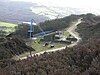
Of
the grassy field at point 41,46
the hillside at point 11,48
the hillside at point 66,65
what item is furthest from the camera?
the grassy field at point 41,46

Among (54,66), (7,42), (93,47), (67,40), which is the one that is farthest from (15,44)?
(54,66)

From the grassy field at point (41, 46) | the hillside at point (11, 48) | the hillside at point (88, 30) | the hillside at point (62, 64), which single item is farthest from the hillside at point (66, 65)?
the hillside at point (88, 30)

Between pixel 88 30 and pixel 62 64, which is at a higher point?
pixel 62 64

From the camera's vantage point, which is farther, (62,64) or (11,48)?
(11,48)

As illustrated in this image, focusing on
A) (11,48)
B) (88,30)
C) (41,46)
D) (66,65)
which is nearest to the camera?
(66,65)

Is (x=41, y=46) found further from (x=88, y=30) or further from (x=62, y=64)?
(x=62, y=64)

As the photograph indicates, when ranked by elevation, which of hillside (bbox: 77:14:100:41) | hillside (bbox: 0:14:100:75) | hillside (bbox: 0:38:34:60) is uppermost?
hillside (bbox: 0:14:100:75)

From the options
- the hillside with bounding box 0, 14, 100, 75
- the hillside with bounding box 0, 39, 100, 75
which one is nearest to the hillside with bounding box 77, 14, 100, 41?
the hillside with bounding box 0, 14, 100, 75

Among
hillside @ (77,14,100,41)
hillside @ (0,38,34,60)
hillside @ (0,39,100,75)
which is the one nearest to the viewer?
hillside @ (0,39,100,75)

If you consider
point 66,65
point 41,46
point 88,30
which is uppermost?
point 66,65

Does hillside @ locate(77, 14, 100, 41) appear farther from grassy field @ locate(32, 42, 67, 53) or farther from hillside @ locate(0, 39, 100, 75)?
hillside @ locate(0, 39, 100, 75)

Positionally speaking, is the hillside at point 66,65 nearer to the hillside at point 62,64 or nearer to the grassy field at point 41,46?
the hillside at point 62,64

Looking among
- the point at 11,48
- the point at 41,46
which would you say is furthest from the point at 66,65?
the point at 41,46

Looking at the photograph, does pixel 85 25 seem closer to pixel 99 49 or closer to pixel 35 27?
pixel 35 27
